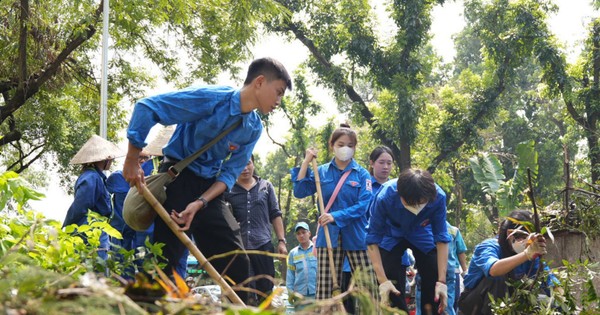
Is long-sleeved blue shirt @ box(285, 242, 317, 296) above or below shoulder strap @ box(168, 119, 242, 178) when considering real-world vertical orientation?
above

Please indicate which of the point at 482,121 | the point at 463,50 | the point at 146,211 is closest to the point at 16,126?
the point at 482,121

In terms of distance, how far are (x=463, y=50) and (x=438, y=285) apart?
4381 centimetres

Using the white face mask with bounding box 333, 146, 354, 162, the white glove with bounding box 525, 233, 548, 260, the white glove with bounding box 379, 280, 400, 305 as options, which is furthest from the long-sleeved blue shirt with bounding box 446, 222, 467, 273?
the white glove with bounding box 525, 233, 548, 260

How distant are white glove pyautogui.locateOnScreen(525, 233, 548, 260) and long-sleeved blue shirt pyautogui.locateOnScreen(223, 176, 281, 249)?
3.55 metres

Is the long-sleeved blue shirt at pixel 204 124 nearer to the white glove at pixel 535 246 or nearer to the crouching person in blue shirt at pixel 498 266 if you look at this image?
the white glove at pixel 535 246

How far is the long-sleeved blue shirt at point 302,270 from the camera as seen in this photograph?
10.9 m

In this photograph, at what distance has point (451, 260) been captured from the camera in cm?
827

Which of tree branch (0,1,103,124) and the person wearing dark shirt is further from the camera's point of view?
tree branch (0,1,103,124)

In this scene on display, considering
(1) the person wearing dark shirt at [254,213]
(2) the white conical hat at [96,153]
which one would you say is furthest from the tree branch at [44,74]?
(2) the white conical hat at [96,153]

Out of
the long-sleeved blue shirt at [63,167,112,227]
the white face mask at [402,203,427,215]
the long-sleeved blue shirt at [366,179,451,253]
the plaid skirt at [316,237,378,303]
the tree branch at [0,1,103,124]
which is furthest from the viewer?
the tree branch at [0,1,103,124]

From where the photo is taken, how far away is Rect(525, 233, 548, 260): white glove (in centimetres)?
519

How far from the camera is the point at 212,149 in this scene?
4.84 metres

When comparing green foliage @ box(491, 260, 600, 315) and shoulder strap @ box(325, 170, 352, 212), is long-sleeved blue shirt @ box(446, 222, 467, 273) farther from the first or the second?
green foliage @ box(491, 260, 600, 315)

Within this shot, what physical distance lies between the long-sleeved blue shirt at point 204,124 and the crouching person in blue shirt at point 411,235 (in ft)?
5.87
